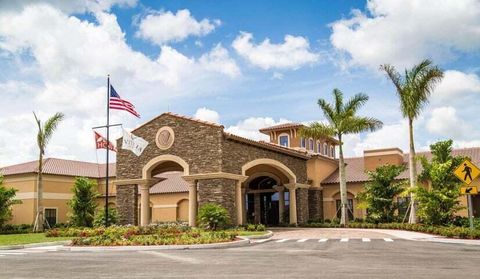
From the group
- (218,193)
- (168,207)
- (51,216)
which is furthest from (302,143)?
(51,216)

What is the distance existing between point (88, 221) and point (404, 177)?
24864 millimetres

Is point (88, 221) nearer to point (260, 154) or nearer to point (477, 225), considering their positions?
point (260, 154)

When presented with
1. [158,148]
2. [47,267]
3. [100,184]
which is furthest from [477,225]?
[100,184]

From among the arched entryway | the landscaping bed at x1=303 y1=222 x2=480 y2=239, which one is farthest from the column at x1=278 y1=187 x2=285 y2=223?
the landscaping bed at x1=303 y1=222 x2=480 y2=239

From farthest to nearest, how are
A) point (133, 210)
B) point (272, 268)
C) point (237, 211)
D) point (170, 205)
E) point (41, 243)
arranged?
1. point (170, 205)
2. point (133, 210)
3. point (237, 211)
4. point (41, 243)
5. point (272, 268)

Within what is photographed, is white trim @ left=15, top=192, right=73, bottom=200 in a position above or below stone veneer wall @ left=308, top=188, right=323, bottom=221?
above

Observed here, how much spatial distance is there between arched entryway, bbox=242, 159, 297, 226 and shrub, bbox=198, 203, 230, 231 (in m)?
9.49

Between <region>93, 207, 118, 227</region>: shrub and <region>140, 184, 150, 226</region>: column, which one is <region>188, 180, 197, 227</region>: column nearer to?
<region>140, 184, 150, 226</region>: column

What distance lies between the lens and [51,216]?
4384cm

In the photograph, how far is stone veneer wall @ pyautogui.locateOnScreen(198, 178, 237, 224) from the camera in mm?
28094

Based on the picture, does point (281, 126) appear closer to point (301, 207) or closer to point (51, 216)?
point (301, 207)

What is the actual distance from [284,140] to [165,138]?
15335 millimetres

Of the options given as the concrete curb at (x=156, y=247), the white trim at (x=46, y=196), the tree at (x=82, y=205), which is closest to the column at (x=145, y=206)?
the tree at (x=82, y=205)

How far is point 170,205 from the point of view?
4581 centimetres
